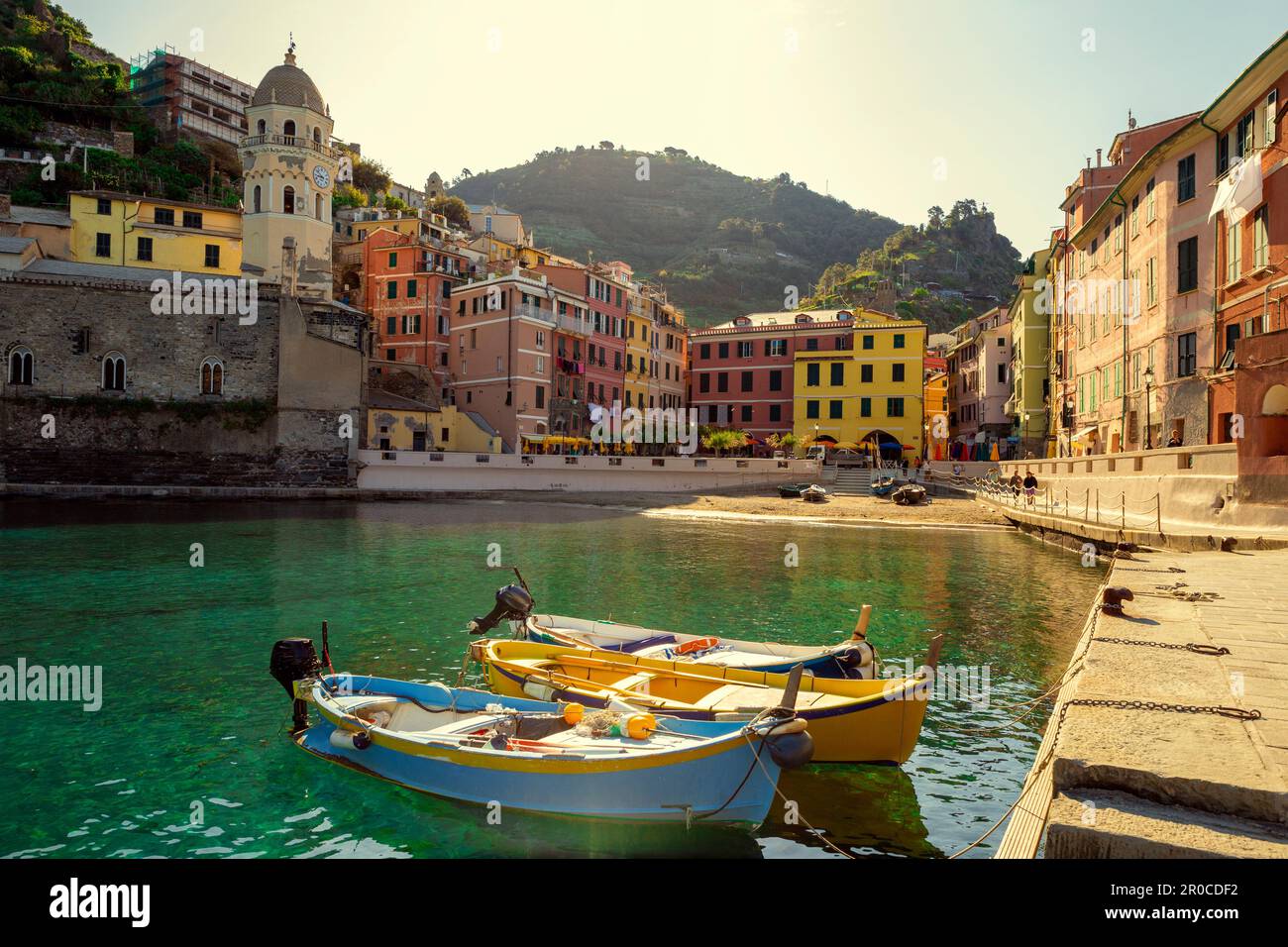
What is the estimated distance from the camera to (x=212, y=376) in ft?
170

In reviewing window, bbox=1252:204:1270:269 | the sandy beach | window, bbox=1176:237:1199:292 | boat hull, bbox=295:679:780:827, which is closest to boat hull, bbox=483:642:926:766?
boat hull, bbox=295:679:780:827

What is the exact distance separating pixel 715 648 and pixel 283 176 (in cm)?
5804

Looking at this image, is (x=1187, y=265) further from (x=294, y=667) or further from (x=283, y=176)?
(x=283, y=176)

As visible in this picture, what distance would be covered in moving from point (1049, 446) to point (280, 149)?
57.9 meters

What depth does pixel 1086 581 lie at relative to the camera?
23672mm

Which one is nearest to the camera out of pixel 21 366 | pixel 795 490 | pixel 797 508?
pixel 797 508

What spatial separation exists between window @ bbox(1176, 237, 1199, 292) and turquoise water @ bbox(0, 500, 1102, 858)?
39.1 ft

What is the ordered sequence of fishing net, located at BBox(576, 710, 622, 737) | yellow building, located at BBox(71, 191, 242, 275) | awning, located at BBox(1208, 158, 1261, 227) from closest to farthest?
fishing net, located at BBox(576, 710, 622, 737) < awning, located at BBox(1208, 158, 1261, 227) < yellow building, located at BBox(71, 191, 242, 275)

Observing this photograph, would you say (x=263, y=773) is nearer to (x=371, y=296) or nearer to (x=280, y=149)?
(x=280, y=149)

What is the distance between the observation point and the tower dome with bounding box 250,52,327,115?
5747cm

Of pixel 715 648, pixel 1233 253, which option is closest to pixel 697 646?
pixel 715 648

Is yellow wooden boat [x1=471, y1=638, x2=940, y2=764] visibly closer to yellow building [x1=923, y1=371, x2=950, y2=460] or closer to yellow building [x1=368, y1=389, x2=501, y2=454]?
yellow building [x1=368, y1=389, x2=501, y2=454]

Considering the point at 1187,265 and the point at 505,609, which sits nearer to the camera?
the point at 505,609
